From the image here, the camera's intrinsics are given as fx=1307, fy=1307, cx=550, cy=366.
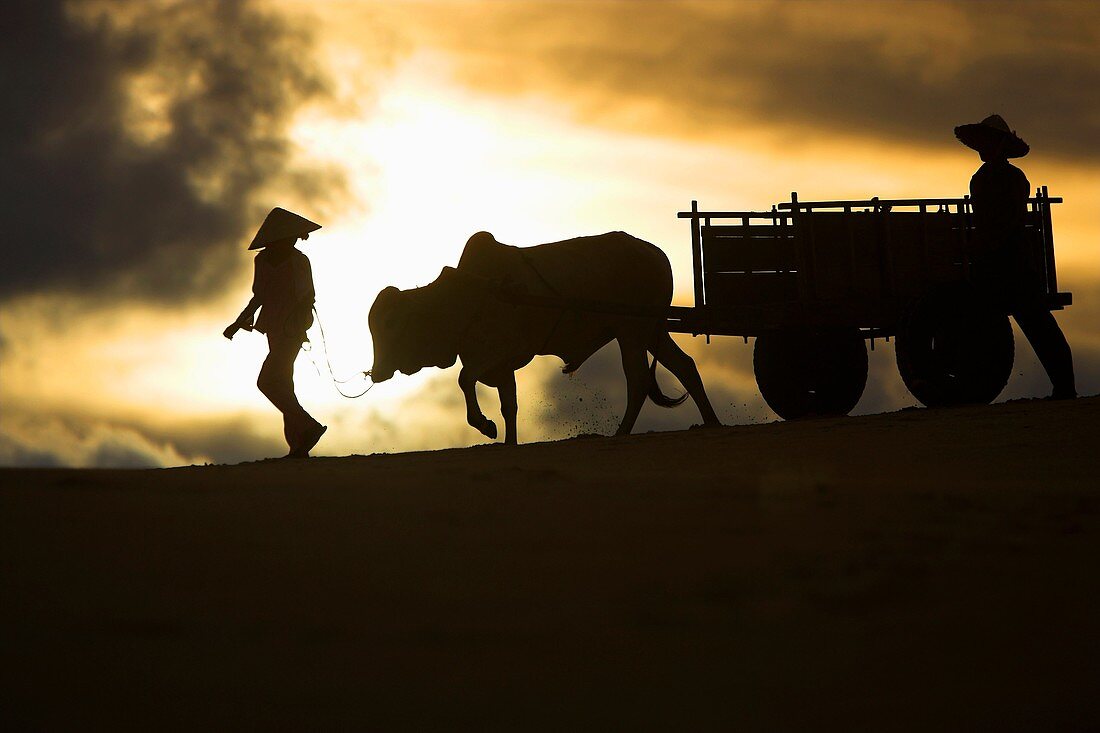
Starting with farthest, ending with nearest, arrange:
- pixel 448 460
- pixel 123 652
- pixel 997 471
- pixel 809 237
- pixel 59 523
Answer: pixel 809 237, pixel 448 460, pixel 997 471, pixel 59 523, pixel 123 652

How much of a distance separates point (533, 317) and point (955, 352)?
4.02 metres

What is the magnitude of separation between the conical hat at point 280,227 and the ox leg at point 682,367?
3809 millimetres

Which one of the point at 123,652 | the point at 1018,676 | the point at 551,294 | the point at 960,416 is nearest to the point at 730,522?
the point at 1018,676

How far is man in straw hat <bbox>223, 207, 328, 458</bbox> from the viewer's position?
11.4m

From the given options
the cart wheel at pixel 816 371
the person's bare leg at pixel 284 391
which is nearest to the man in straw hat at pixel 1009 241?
the cart wheel at pixel 816 371

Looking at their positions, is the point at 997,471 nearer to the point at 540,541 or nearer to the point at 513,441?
the point at 540,541

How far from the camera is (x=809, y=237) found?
486 inches

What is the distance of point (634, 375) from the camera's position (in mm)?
13016

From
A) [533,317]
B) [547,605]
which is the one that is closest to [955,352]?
[533,317]

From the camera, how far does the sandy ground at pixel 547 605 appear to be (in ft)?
11.4

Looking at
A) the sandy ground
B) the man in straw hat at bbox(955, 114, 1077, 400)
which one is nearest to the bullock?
the man in straw hat at bbox(955, 114, 1077, 400)

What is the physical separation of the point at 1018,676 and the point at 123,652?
2560 mm

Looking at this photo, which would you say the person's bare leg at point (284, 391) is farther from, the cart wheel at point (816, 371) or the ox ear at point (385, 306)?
the cart wheel at point (816, 371)

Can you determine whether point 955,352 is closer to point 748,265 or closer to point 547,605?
point 748,265
